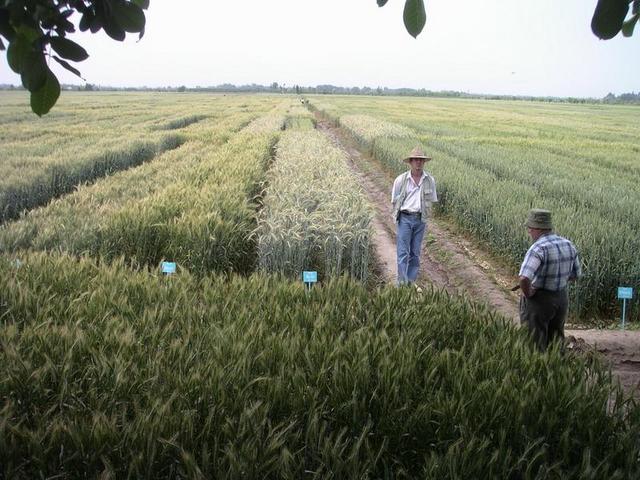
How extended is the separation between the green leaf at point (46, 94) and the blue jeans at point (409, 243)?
5325 millimetres

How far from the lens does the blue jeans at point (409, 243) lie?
6.34 meters

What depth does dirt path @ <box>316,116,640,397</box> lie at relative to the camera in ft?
16.1

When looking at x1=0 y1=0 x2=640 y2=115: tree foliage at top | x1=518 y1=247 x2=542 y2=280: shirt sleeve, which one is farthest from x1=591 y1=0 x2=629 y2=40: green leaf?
x1=518 y1=247 x2=542 y2=280: shirt sleeve

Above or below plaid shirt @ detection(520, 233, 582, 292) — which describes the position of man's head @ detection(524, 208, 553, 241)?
above

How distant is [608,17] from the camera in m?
1.30

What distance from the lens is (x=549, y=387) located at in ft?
7.93

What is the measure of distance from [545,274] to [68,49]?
3718 mm

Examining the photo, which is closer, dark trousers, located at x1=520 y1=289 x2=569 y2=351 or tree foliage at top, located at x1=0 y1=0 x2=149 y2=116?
tree foliage at top, located at x1=0 y1=0 x2=149 y2=116

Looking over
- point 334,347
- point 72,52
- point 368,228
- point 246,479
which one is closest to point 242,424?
point 246,479

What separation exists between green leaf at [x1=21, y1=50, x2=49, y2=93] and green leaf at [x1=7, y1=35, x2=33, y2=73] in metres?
0.01

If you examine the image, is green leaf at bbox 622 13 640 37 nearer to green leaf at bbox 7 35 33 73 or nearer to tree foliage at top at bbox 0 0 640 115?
tree foliage at top at bbox 0 0 640 115

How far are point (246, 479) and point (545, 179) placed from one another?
1173 cm

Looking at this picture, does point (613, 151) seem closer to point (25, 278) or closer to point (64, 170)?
point (64, 170)

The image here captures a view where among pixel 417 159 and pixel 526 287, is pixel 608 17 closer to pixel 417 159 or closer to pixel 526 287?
pixel 526 287
